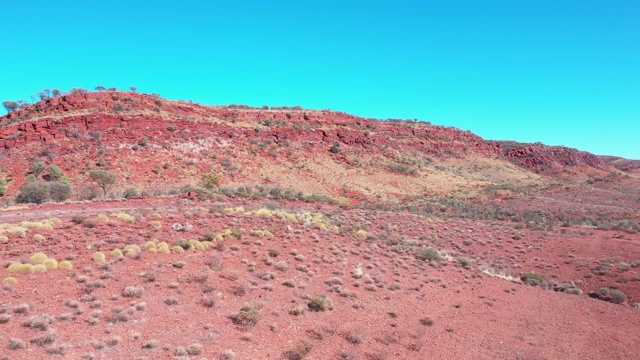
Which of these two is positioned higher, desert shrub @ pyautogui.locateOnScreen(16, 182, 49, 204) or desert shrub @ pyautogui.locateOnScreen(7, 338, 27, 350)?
desert shrub @ pyautogui.locateOnScreen(16, 182, 49, 204)

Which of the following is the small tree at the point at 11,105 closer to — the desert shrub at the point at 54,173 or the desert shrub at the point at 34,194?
the desert shrub at the point at 54,173

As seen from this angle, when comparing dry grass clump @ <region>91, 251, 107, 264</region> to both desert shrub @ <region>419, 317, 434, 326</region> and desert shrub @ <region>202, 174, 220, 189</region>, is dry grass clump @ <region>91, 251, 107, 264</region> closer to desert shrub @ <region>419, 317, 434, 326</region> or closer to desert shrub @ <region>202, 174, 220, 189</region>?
desert shrub @ <region>419, 317, 434, 326</region>

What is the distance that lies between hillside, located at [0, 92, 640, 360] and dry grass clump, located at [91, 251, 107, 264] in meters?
0.05

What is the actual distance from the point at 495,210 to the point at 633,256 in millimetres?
18765

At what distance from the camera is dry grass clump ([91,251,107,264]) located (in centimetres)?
1182

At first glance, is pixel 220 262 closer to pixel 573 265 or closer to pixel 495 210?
pixel 573 265

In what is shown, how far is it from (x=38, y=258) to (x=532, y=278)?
21.3 m

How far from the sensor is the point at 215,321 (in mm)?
9797

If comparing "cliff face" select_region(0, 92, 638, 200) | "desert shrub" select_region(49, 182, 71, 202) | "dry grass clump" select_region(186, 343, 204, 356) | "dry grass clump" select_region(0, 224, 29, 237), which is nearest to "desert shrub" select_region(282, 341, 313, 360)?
"dry grass clump" select_region(186, 343, 204, 356)

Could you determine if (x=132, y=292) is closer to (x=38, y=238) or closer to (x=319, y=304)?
(x=38, y=238)

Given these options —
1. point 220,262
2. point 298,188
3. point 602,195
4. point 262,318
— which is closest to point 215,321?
point 262,318

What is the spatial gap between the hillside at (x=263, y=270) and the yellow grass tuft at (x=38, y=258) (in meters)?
0.05

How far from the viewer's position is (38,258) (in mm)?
11195

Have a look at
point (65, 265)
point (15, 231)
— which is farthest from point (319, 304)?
point (15, 231)
